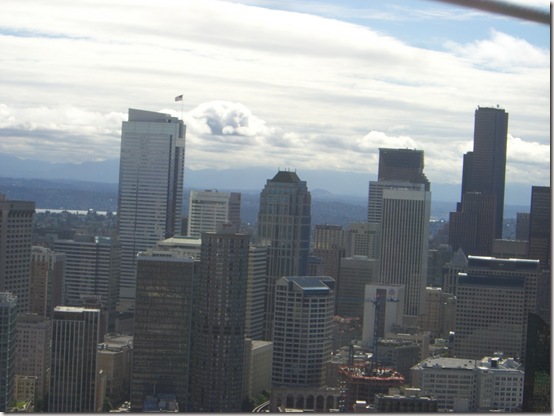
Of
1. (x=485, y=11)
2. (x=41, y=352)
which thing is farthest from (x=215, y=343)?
(x=485, y=11)

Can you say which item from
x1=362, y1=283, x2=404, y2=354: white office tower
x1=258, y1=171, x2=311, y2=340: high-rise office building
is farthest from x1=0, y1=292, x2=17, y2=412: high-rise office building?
x1=258, y1=171, x2=311, y2=340: high-rise office building

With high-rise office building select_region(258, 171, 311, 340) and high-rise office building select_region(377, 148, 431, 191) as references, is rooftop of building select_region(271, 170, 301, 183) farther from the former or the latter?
high-rise office building select_region(377, 148, 431, 191)

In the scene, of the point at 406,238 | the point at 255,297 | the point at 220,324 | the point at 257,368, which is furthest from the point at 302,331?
the point at 406,238

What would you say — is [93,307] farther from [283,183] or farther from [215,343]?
[283,183]

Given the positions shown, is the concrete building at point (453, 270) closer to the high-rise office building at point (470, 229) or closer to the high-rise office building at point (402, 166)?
the high-rise office building at point (470, 229)

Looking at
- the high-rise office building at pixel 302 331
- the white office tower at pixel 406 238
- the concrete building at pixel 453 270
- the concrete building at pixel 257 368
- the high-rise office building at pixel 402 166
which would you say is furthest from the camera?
the high-rise office building at pixel 402 166

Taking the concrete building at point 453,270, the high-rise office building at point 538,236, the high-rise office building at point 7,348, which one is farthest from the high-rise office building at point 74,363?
the concrete building at point 453,270
